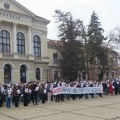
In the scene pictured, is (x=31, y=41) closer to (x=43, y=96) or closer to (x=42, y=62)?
(x=42, y=62)

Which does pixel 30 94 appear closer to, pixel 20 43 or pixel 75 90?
pixel 75 90

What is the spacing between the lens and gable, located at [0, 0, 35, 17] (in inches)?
1888

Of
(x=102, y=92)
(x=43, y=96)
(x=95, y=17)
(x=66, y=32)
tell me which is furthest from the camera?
(x=95, y=17)

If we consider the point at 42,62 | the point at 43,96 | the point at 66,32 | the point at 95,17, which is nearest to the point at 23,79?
the point at 42,62

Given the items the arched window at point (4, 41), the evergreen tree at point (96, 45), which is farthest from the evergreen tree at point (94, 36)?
the arched window at point (4, 41)

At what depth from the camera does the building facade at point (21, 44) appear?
47.8 meters

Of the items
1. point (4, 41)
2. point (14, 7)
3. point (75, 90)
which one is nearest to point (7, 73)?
point (4, 41)

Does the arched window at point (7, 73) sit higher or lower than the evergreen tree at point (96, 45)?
lower

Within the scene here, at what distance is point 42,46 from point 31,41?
3178 millimetres

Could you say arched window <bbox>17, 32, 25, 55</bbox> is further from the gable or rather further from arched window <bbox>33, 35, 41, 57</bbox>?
the gable

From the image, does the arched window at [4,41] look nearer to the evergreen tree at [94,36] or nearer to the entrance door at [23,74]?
the entrance door at [23,74]

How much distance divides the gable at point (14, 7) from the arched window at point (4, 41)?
3885 millimetres

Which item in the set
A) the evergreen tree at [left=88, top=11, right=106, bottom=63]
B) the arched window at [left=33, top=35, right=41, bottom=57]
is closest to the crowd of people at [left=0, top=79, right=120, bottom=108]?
the arched window at [left=33, top=35, right=41, bottom=57]

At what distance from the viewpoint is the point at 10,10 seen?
48156 mm
